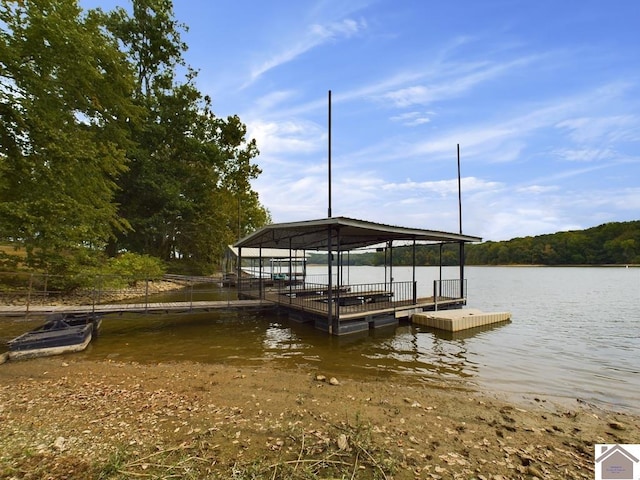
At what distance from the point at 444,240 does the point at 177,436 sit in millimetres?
13836

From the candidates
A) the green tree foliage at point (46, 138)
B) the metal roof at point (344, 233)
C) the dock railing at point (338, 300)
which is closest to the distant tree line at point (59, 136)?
the green tree foliage at point (46, 138)

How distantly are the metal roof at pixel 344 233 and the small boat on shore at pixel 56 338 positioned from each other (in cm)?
680

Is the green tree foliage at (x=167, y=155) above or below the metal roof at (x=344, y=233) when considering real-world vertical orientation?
above

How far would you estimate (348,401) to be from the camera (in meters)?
5.46

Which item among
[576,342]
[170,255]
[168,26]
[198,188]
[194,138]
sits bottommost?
[576,342]

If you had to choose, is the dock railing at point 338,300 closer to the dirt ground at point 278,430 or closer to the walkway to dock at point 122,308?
the walkway to dock at point 122,308

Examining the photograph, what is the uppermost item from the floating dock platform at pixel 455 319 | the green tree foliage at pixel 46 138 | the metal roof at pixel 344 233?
the green tree foliage at pixel 46 138

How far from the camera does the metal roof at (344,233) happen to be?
10273 millimetres

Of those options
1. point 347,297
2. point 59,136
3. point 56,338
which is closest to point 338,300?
point 347,297

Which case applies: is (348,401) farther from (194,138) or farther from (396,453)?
(194,138)

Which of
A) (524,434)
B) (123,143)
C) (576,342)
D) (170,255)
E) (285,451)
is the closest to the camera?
(285,451)

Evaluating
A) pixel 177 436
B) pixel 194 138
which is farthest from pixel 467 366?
pixel 194 138

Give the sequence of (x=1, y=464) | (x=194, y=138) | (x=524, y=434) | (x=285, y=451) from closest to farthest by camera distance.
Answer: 1. (x=1, y=464)
2. (x=285, y=451)
3. (x=524, y=434)
4. (x=194, y=138)

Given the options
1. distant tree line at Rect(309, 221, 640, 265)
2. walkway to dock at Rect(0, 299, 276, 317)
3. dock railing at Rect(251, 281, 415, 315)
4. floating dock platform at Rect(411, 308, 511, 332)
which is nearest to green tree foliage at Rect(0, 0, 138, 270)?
walkway to dock at Rect(0, 299, 276, 317)
